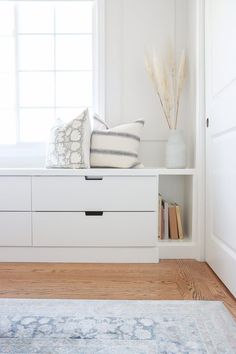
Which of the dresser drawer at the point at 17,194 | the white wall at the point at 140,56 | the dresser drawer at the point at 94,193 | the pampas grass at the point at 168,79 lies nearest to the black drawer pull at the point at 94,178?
the dresser drawer at the point at 94,193

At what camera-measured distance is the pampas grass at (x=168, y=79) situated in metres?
2.33

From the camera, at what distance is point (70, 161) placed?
6.89ft

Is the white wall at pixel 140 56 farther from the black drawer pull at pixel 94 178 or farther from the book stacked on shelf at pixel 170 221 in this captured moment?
the black drawer pull at pixel 94 178

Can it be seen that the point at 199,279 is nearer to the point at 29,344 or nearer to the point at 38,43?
the point at 29,344

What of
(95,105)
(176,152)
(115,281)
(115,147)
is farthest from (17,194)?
(176,152)

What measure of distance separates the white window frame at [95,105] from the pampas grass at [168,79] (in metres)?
0.38

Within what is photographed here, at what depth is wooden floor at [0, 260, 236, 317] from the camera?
1512 millimetres

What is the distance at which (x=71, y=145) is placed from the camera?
2.12 metres

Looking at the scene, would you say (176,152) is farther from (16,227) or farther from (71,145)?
(16,227)

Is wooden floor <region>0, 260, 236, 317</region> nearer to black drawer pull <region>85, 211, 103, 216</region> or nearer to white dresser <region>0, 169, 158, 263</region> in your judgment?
white dresser <region>0, 169, 158, 263</region>

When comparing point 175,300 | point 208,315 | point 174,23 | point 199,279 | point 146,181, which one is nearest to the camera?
point 208,315

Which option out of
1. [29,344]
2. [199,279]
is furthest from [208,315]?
[29,344]

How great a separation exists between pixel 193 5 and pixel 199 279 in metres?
1.81

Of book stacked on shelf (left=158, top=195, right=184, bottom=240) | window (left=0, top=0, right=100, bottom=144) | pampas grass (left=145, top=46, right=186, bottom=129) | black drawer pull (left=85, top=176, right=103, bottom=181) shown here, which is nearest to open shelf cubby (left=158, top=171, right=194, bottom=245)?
book stacked on shelf (left=158, top=195, right=184, bottom=240)
